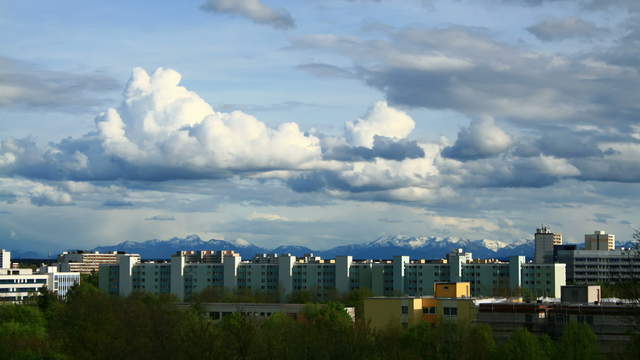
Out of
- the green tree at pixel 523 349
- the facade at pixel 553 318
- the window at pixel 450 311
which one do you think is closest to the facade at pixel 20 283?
the window at pixel 450 311

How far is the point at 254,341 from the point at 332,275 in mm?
95634

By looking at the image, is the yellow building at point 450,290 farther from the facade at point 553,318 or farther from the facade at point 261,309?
the facade at point 261,309

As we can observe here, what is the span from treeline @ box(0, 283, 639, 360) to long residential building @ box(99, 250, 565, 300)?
68.7 meters

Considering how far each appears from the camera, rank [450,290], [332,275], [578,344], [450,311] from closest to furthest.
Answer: [578,344]
[450,311]
[450,290]
[332,275]

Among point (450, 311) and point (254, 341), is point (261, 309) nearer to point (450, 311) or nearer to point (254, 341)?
A: point (450, 311)

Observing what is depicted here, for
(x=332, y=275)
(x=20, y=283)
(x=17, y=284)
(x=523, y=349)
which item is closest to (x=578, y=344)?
(x=523, y=349)

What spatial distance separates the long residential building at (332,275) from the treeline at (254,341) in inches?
2704

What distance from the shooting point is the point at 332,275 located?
15662 centimetres

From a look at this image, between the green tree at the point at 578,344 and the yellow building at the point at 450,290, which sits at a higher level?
the yellow building at the point at 450,290

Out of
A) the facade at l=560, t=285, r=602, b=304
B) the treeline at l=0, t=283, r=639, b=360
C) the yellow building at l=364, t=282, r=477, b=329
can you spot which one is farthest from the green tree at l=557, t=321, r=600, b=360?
the yellow building at l=364, t=282, r=477, b=329

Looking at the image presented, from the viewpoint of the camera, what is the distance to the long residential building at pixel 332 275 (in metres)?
148

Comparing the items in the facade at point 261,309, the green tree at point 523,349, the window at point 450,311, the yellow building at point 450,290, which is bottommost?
the facade at point 261,309

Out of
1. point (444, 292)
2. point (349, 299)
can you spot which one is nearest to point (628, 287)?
point (444, 292)

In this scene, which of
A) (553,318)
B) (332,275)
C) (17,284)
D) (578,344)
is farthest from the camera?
(17,284)
